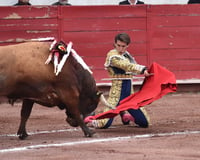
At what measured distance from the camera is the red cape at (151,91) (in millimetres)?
8328

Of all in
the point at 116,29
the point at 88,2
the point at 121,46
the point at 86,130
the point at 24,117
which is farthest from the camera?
the point at 88,2

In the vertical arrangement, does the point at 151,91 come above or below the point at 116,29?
above

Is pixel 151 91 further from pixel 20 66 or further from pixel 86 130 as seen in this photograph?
pixel 20 66

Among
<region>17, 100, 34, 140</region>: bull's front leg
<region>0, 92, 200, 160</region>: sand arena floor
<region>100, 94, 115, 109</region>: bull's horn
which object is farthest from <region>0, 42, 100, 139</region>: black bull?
<region>0, 92, 200, 160</region>: sand arena floor

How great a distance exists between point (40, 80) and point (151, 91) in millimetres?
1191

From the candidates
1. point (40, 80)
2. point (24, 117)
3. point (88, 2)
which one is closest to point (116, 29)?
point (88, 2)

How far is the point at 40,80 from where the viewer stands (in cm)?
781

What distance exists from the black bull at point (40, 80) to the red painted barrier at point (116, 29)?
3841 mm

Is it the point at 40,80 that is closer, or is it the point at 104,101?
the point at 40,80

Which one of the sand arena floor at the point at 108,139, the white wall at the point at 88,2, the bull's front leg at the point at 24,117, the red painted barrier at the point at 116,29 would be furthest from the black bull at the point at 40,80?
the white wall at the point at 88,2

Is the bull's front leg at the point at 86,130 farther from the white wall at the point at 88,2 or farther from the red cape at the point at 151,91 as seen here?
the white wall at the point at 88,2

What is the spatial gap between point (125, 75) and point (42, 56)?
3.37 feet

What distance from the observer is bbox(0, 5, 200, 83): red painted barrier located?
11953 mm

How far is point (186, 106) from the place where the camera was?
10867 mm
